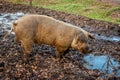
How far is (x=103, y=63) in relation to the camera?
8656 mm

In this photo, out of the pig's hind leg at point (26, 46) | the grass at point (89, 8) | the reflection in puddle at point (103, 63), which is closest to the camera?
the pig's hind leg at point (26, 46)

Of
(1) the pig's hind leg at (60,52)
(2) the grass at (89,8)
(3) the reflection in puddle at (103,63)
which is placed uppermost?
(1) the pig's hind leg at (60,52)

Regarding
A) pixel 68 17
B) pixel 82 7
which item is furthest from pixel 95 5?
pixel 68 17

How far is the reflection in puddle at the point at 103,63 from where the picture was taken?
8.23 m

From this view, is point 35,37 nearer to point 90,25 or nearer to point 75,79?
point 75,79

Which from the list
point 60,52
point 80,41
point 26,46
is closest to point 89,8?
point 60,52

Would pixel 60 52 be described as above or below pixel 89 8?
above

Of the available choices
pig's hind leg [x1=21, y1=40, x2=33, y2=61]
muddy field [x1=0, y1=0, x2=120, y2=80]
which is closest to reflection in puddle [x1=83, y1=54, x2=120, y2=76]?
muddy field [x1=0, y1=0, x2=120, y2=80]

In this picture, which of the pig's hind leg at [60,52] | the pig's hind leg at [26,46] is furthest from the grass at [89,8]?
the pig's hind leg at [26,46]

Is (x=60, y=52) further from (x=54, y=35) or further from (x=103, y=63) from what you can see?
(x=103, y=63)

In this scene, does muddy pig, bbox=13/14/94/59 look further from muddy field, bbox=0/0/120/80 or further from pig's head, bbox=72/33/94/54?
muddy field, bbox=0/0/120/80

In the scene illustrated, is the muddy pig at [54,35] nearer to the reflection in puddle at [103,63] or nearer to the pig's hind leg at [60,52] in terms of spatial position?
the pig's hind leg at [60,52]

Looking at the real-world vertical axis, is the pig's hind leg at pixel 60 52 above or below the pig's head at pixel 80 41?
below

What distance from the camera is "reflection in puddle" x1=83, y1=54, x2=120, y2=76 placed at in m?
8.23
